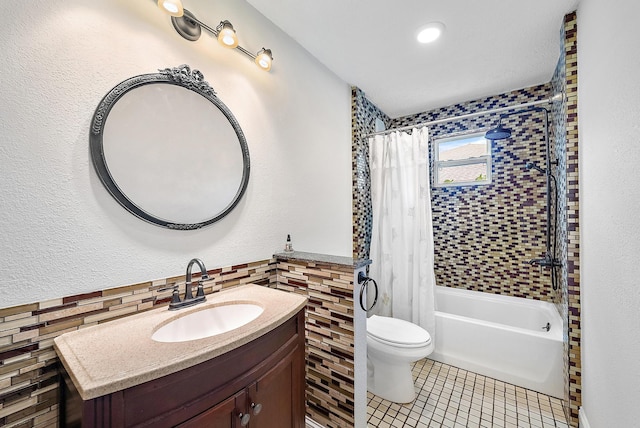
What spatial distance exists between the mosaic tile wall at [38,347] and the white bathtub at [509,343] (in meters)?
2.41

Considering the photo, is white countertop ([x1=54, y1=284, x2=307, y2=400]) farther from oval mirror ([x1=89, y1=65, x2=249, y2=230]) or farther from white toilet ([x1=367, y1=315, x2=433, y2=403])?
white toilet ([x1=367, y1=315, x2=433, y2=403])

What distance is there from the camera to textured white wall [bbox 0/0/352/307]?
30.5 inches

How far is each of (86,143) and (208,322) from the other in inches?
33.6

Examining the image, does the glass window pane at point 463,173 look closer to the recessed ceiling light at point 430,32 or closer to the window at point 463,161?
the window at point 463,161

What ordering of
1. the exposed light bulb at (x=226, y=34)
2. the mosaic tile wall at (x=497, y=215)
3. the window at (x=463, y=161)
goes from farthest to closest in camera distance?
the window at (x=463, y=161) → the mosaic tile wall at (x=497, y=215) → the exposed light bulb at (x=226, y=34)

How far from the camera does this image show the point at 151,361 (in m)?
0.66

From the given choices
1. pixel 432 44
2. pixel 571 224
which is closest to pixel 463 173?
pixel 571 224

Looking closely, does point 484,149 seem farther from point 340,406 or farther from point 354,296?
point 340,406

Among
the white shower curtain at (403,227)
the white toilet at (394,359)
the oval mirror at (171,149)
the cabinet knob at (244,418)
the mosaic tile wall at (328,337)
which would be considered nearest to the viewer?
the cabinet knob at (244,418)

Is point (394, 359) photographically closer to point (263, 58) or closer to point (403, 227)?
point (403, 227)

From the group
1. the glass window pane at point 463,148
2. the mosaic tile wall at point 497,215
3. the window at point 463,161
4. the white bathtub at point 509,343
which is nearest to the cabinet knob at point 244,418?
the mosaic tile wall at point 497,215

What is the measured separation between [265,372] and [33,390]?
2.35ft

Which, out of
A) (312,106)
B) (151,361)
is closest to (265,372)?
(151,361)

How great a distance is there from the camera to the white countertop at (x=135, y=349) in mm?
591
